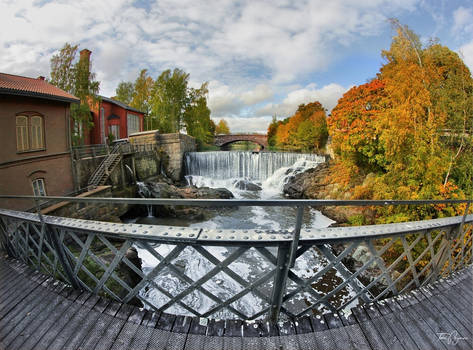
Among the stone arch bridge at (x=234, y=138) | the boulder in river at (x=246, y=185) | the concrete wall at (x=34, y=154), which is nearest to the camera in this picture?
the concrete wall at (x=34, y=154)

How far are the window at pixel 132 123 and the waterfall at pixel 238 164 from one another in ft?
28.8

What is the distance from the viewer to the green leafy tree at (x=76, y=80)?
15.2m

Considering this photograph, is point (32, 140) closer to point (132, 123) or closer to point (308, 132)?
point (132, 123)

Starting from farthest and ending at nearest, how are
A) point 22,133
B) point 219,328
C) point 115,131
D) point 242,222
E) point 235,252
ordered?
point 115,131 < point 242,222 < point 22,133 < point 219,328 < point 235,252

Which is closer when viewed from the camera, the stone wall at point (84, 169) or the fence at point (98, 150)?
the stone wall at point (84, 169)

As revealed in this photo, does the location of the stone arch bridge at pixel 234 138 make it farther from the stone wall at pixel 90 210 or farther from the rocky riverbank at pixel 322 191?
the stone wall at pixel 90 210

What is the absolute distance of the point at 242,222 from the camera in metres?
12.2

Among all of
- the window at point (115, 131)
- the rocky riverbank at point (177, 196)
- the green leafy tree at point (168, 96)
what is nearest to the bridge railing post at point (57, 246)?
the rocky riverbank at point (177, 196)

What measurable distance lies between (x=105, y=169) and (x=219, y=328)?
13310mm

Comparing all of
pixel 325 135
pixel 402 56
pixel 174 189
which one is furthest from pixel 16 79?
pixel 325 135

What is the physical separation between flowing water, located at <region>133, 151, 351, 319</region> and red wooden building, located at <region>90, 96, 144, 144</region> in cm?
870

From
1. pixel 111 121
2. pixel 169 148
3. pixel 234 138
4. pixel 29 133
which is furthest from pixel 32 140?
pixel 234 138

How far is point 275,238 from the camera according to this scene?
1.71 m

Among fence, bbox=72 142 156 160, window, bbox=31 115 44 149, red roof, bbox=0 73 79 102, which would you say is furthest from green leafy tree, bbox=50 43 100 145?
window, bbox=31 115 44 149
